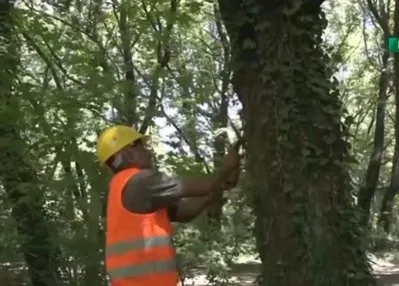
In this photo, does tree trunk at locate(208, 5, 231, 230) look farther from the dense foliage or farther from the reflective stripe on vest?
the reflective stripe on vest

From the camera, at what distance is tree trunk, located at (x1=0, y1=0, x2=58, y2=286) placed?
8.56m

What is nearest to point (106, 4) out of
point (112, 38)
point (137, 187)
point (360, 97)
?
point (112, 38)

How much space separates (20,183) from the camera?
8.87 metres

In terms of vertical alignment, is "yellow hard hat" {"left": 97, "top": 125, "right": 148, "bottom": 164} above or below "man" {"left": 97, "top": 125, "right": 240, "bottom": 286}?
above

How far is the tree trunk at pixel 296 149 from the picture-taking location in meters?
4.66

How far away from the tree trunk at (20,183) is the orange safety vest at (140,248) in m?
5.19

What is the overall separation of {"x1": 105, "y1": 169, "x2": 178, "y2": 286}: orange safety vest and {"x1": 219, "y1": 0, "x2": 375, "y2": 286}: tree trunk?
139 cm

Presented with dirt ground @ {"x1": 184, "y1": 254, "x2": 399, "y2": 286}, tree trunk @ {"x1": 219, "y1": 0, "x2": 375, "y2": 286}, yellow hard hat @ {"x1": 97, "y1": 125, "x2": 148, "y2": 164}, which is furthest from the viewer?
dirt ground @ {"x1": 184, "y1": 254, "x2": 399, "y2": 286}

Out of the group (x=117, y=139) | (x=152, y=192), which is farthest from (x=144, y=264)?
(x=117, y=139)

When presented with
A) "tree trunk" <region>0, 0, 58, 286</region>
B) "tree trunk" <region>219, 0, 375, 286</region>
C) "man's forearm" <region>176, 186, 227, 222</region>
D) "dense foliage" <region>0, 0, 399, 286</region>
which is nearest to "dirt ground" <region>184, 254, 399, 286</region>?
"dense foliage" <region>0, 0, 399, 286</region>

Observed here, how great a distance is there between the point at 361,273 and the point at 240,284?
5.47 meters

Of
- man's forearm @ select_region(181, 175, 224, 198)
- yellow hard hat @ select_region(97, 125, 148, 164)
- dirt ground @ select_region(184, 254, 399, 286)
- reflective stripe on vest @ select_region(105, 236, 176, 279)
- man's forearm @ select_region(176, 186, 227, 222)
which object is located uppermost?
yellow hard hat @ select_region(97, 125, 148, 164)

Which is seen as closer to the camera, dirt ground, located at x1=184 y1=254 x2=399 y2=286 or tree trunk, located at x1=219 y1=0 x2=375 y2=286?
tree trunk, located at x1=219 y1=0 x2=375 y2=286

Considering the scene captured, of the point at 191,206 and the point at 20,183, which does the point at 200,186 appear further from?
the point at 20,183
